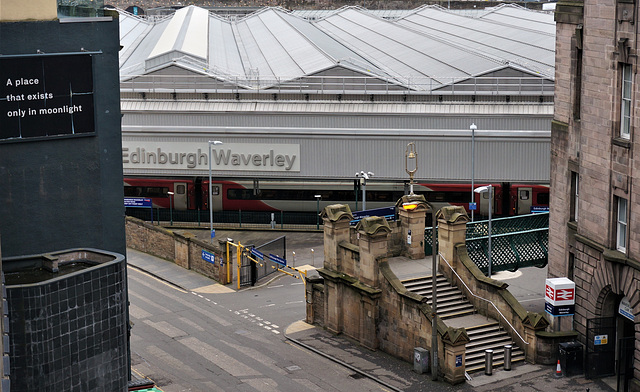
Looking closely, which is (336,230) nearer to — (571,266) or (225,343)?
(225,343)

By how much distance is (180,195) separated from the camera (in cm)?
7662

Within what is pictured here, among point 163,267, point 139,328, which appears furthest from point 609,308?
point 163,267

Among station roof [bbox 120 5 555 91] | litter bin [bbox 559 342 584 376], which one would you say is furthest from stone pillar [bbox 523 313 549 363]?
station roof [bbox 120 5 555 91]

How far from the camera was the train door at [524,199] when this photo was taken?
72500 mm

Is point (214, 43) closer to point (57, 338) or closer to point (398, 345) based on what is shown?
point (398, 345)

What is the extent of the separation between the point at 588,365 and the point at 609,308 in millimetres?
2559

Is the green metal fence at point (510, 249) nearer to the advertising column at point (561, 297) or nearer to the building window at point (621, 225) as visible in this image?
the advertising column at point (561, 297)

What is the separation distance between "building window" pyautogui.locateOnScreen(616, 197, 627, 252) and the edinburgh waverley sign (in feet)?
110

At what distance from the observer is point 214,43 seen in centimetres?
10275

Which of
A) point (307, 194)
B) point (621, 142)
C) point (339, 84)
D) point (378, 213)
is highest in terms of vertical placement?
point (339, 84)

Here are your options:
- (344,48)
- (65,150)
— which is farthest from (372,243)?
(344,48)

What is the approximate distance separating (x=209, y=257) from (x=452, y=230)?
59.4ft

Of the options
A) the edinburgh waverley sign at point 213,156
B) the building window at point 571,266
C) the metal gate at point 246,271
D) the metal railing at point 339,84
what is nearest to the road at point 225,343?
the metal gate at point 246,271

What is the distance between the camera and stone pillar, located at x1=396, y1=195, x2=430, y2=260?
5212 cm
